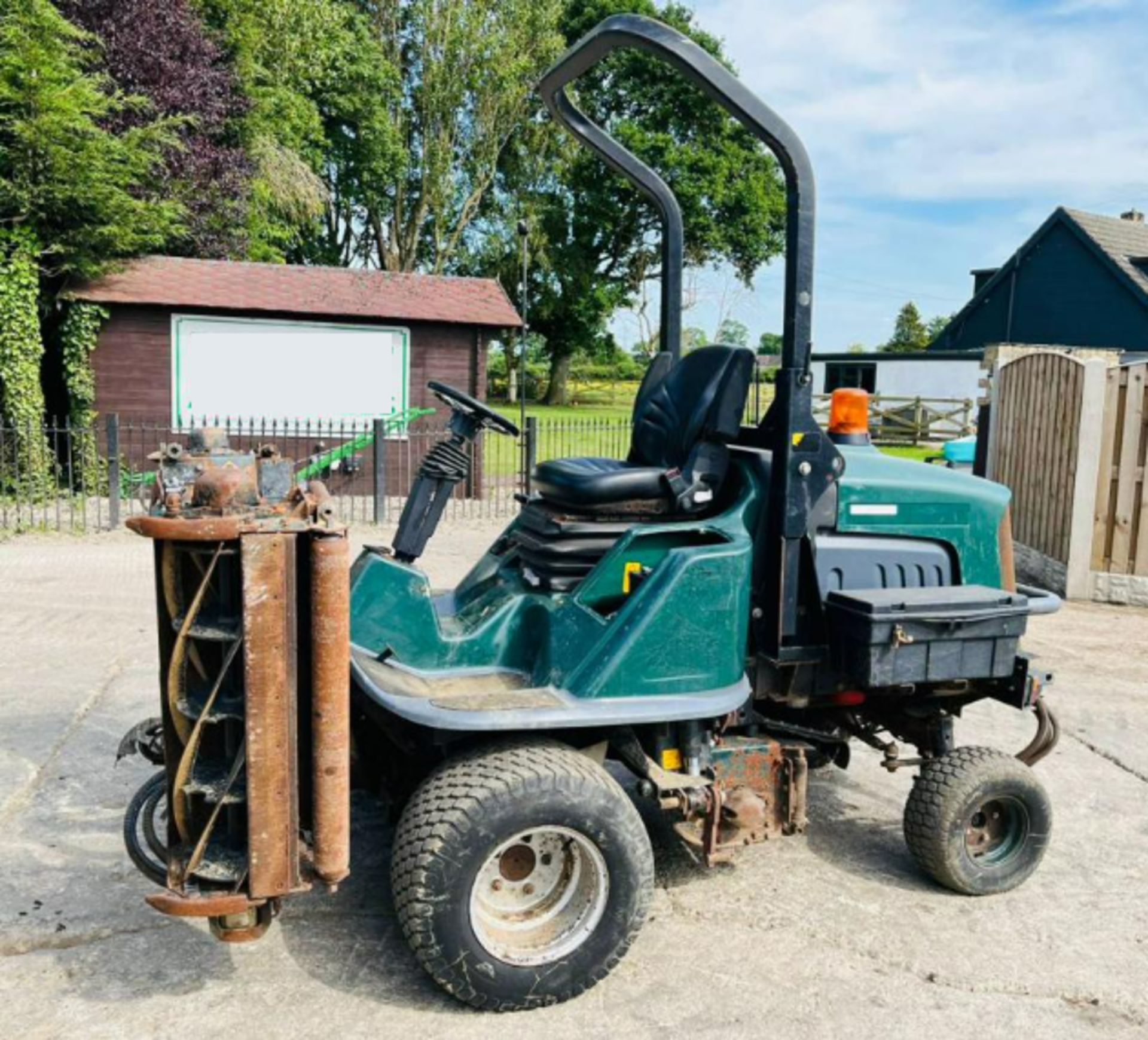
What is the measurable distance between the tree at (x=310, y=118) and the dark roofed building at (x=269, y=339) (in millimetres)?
6120

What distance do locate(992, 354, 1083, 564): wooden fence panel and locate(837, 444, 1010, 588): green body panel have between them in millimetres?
6112

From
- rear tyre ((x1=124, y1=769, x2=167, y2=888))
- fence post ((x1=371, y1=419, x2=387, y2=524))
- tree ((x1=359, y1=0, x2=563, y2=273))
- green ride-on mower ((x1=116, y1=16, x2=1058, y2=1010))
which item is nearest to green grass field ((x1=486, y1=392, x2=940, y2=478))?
fence post ((x1=371, y1=419, x2=387, y2=524))

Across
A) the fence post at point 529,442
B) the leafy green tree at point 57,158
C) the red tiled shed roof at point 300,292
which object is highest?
the leafy green tree at point 57,158

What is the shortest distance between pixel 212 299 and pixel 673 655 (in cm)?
1285

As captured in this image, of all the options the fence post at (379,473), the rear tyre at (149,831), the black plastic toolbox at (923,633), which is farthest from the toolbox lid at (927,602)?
the fence post at (379,473)

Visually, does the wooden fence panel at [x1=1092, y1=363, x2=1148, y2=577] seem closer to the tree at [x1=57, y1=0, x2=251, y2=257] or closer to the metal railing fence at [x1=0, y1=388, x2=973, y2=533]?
the metal railing fence at [x1=0, y1=388, x2=973, y2=533]

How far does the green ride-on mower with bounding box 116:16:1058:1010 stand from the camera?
2.95m

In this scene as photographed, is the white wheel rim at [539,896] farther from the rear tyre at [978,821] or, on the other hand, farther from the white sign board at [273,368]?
the white sign board at [273,368]

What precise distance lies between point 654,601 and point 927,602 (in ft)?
3.23

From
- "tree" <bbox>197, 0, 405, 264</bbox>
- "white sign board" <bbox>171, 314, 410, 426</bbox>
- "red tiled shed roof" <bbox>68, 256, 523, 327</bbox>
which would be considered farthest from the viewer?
"tree" <bbox>197, 0, 405, 264</bbox>

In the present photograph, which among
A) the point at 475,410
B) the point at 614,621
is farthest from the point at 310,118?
the point at 614,621

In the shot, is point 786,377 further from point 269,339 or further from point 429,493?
point 269,339

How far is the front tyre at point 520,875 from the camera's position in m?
3.12

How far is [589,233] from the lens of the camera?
38.9 metres
